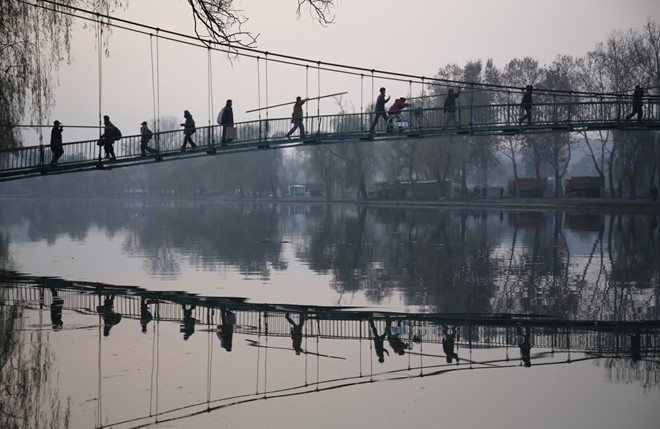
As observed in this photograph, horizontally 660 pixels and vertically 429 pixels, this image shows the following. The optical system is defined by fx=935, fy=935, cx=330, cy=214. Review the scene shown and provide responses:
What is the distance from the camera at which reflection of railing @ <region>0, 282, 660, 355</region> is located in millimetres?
14637

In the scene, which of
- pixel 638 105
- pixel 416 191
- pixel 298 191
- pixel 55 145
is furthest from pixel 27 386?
pixel 298 191

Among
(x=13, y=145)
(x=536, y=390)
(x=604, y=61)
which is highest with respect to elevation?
(x=604, y=61)

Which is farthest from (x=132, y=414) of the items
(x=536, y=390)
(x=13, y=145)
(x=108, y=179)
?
(x=108, y=179)

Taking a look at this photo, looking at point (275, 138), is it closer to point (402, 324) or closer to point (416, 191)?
point (402, 324)

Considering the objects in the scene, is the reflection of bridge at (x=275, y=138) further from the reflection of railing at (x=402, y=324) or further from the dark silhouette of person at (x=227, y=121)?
the reflection of railing at (x=402, y=324)

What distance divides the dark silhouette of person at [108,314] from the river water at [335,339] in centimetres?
5

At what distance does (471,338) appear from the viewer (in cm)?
1484

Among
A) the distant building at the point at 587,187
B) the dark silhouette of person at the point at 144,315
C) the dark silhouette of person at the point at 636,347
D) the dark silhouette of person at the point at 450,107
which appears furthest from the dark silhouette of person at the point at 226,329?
the distant building at the point at 587,187

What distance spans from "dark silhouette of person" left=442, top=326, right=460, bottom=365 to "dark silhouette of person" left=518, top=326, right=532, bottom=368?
0.95 metres

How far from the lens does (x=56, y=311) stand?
58.1 ft

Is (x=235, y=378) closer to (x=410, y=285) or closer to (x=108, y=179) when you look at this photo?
(x=410, y=285)

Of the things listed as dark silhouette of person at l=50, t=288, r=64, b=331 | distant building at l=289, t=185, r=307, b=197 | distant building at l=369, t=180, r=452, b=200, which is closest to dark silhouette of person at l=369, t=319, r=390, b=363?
dark silhouette of person at l=50, t=288, r=64, b=331

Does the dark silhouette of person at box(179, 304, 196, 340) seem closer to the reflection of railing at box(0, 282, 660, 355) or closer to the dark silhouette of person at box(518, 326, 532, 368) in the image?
the reflection of railing at box(0, 282, 660, 355)

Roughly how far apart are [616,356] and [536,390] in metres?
2.95
